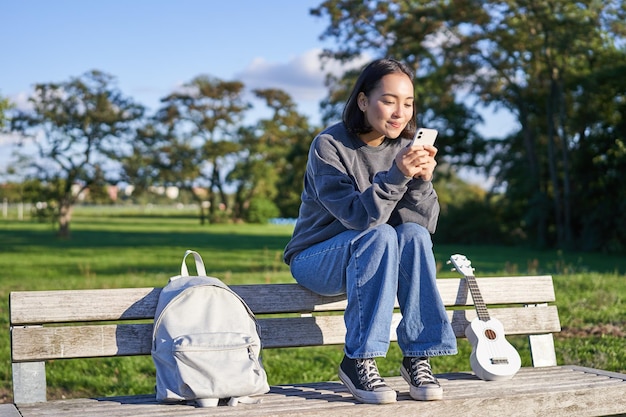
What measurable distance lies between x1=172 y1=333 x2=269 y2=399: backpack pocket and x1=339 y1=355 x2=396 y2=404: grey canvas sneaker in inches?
14.2

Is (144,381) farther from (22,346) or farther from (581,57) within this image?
(581,57)

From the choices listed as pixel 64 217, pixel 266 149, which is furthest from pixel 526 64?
pixel 266 149

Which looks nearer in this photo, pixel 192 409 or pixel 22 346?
pixel 192 409

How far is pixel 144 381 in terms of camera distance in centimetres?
614

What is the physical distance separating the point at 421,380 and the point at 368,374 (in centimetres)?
21

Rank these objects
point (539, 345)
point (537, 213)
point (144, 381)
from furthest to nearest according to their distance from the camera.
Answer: point (537, 213) → point (144, 381) → point (539, 345)

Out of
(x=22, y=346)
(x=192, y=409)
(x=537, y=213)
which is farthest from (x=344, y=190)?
(x=537, y=213)

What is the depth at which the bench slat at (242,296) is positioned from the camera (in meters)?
3.35

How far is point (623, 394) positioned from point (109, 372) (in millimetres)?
4003

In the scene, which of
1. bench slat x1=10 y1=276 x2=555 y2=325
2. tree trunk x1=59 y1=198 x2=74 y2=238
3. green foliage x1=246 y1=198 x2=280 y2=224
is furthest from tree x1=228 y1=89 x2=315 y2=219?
bench slat x1=10 y1=276 x2=555 y2=325

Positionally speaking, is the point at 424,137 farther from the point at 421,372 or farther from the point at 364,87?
the point at 421,372

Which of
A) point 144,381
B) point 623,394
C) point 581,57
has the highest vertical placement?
point 581,57

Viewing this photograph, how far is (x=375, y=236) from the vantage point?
333cm

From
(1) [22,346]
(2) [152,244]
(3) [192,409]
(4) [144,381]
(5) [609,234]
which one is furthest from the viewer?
(2) [152,244]
